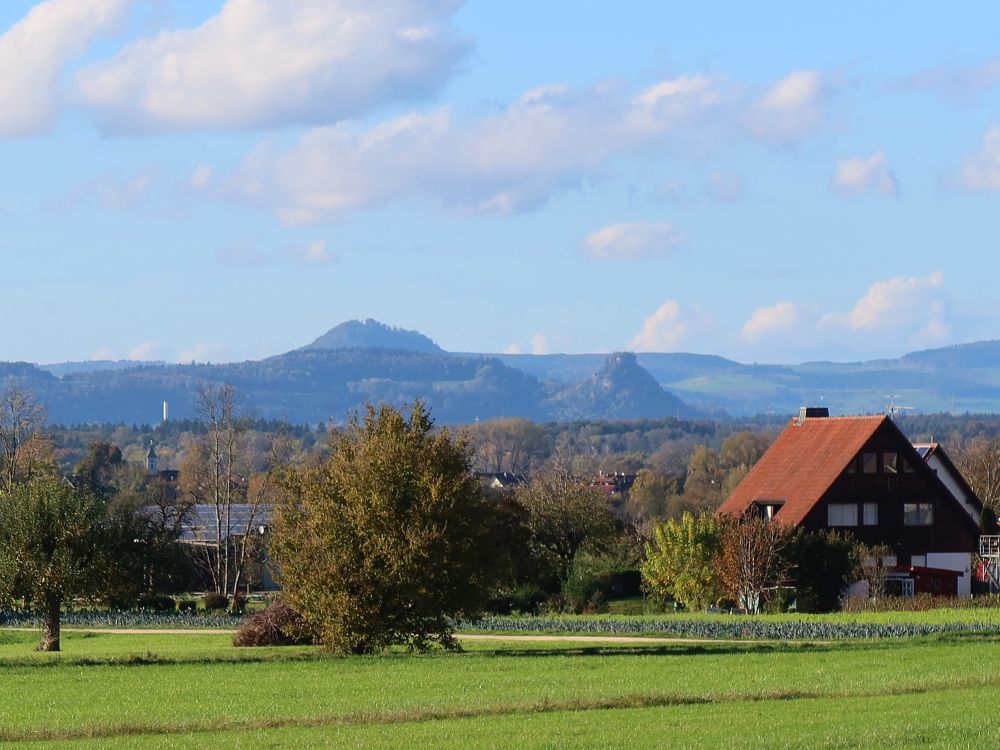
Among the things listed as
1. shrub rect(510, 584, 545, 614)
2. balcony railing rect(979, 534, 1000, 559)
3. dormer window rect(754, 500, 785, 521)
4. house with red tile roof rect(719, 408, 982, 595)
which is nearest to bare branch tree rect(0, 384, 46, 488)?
shrub rect(510, 584, 545, 614)

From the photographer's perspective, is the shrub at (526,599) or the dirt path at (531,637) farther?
the shrub at (526,599)

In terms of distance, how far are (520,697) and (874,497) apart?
50.4 meters

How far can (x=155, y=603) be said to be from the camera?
75.4m

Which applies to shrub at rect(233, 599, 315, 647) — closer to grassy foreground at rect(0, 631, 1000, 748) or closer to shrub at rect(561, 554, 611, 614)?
grassy foreground at rect(0, 631, 1000, 748)

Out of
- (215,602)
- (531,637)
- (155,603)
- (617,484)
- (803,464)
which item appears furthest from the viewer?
(617,484)

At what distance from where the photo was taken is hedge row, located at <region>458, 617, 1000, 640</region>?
49.5m

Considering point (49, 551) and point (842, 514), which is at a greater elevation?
point (49, 551)

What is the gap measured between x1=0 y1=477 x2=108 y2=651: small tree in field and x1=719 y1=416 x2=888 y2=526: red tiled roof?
34.3m

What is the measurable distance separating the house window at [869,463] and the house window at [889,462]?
485 millimetres

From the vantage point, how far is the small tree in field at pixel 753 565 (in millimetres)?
67750

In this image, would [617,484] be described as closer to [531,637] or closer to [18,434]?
[18,434]

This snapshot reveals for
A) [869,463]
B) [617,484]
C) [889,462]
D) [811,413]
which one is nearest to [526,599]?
[869,463]

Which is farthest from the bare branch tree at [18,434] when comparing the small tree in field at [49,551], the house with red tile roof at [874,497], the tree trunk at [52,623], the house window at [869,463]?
the house window at [869,463]

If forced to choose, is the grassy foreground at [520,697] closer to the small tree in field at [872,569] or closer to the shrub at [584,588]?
the small tree in field at [872,569]
